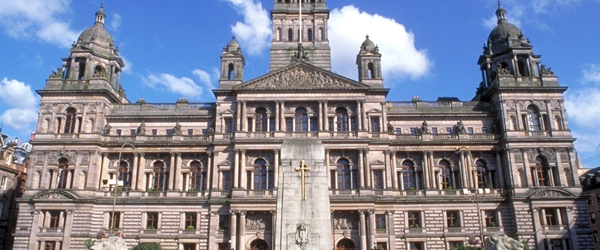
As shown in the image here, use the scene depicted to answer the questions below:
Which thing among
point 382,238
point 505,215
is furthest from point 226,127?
point 505,215

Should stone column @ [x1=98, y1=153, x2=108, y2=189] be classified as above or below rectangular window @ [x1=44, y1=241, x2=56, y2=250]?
above

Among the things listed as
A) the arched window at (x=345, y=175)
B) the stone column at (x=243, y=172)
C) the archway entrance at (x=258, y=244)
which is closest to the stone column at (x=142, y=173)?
the stone column at (x=243, y=172)

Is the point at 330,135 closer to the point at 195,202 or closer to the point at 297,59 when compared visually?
the point at 297,59

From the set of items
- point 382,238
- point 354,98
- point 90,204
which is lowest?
point 382,238

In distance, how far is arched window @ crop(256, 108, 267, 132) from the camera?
173 ft

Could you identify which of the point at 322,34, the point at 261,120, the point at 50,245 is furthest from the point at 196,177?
the point at 322,34

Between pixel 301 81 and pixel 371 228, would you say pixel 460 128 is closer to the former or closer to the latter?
pixel 371 228

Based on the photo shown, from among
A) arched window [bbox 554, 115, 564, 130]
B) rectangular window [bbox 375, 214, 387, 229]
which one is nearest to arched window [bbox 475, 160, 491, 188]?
arched window [bbox 554, 115, 564, 130]

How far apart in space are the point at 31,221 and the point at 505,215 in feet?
159

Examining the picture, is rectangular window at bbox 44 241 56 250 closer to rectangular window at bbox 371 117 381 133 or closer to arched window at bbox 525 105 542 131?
rectangular window at bbox 371 117 381 133

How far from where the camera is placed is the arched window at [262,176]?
167ft

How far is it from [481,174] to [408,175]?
7905 mm

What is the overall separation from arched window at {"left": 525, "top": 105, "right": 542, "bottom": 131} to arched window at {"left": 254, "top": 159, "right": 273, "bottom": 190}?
2845cm

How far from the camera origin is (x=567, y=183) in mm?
50594
